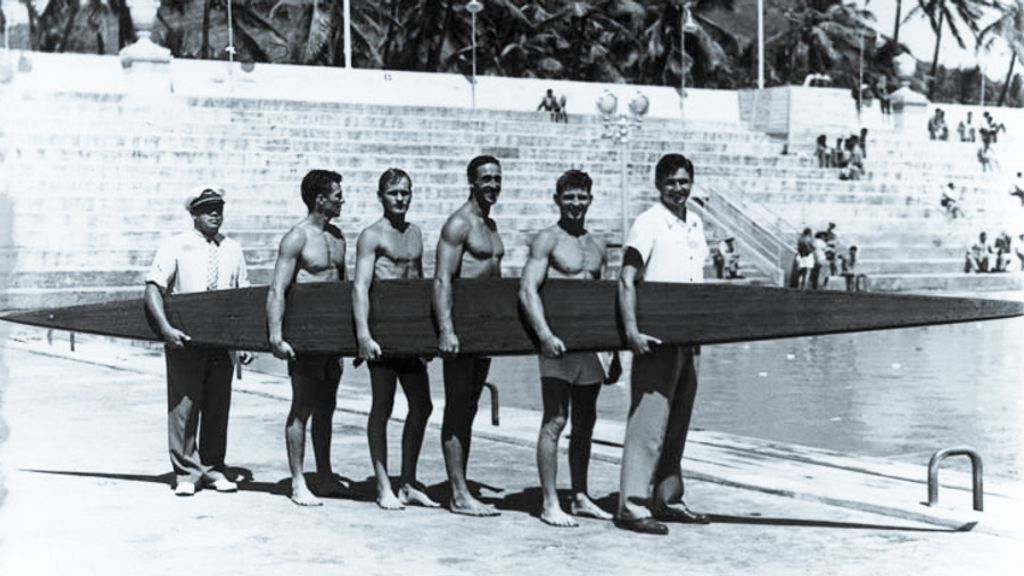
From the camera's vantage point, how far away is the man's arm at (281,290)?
23.2ft

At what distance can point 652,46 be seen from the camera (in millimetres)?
56125

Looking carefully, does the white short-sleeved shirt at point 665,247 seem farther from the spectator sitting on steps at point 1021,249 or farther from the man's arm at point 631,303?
the spectator sitting on steps at point 1021,249

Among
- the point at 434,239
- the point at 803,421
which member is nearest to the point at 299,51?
the point at 434,239

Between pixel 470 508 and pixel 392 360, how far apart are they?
0.81m

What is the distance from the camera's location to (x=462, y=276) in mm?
6863

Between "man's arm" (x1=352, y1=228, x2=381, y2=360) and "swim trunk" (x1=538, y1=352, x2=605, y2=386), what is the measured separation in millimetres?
786

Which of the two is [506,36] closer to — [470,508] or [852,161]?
[852,161]

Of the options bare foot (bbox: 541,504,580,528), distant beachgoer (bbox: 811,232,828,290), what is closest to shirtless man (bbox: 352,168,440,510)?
bare foot (bbox: 541,504,580,528)

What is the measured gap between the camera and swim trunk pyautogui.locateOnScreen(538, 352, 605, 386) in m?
6.64

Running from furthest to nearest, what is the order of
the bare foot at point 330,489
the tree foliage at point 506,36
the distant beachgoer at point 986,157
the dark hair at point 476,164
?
the tree foliage at point 506,36
the distant beachgoer at point 986,157
the bare foot at point 330,489
the dark hair at point 476,164

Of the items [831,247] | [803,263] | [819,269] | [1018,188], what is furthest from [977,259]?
[1018,188]

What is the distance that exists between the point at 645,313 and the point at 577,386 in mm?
446

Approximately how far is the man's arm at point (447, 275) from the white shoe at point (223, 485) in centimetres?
140

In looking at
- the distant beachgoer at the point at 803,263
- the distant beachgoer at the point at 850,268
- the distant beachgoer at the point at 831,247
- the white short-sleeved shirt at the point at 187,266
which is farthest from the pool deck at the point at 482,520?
the distant beachgoer at the point at 831,247
